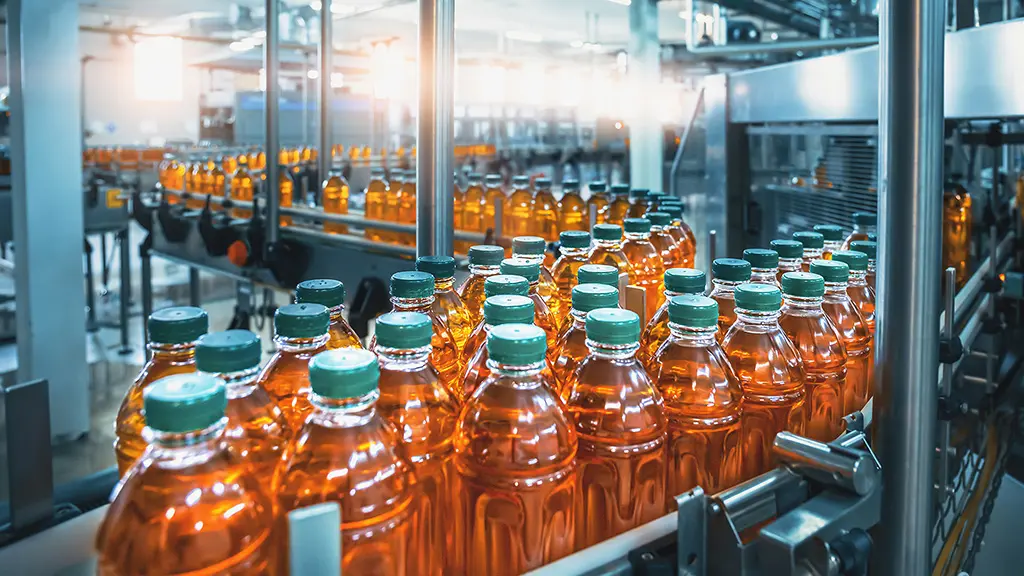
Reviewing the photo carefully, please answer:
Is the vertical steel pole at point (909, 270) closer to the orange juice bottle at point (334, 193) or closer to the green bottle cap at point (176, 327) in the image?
the green bottle cap at point (176, 327)

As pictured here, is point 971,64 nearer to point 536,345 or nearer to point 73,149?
point 536,345

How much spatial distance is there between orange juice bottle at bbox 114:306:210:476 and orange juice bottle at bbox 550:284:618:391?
1.05 feet

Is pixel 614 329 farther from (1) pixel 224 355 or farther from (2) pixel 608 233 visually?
(2) pixel 608 233

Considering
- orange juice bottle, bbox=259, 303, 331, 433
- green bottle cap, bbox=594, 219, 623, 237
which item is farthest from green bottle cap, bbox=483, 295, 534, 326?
green bottle cap, bbox=594, 219, 623, 237

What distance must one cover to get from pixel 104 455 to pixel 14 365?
168 centimetres

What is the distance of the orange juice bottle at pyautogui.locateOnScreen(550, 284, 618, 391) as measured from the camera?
0.75m

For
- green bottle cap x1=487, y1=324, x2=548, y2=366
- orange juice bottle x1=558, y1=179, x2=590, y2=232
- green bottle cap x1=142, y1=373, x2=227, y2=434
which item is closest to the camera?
green bottle cap x1=142, y1=373, x2=227, y2=434

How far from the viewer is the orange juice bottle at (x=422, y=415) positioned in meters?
0.61

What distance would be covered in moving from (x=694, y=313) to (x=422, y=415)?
26 cm

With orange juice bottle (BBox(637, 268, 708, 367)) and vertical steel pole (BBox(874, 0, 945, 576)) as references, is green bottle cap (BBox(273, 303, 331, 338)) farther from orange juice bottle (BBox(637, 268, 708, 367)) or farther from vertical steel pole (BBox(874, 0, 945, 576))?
vertical steel pole (BBox(874, 0, 945, 576))

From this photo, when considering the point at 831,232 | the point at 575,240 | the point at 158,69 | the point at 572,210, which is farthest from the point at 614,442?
the point at 158,69

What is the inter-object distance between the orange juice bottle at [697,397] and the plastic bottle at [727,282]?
0.60 feet

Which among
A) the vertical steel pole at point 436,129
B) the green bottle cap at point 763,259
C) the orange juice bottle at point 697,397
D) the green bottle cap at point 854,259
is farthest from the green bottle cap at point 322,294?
the green bottle cap at point 854,259

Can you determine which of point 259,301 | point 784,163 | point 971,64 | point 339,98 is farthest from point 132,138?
point 971,64
